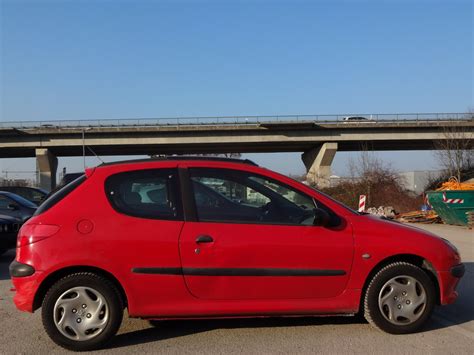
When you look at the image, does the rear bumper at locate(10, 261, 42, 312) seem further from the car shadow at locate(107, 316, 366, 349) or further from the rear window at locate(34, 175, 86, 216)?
the car shadow at locate(107, 316, 366, 349)

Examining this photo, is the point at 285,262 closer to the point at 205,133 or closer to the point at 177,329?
the point at 177,329

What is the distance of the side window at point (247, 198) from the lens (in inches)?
193

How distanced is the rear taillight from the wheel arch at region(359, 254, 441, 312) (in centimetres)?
303

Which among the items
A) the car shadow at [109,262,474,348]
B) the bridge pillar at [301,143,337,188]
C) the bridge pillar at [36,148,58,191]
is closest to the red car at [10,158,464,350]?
the car shadow at [109,262,474,348]

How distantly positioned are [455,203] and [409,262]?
13.3 metres

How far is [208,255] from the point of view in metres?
4.68

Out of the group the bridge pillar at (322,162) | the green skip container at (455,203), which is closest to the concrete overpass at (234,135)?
the bridge pillar at (322,162)

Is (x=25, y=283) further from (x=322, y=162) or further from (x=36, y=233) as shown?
(x=322, y=162)

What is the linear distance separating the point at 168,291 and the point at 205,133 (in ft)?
158

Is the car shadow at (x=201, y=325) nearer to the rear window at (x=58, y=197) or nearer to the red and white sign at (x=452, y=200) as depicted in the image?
the rear window at (x=58, y=197)

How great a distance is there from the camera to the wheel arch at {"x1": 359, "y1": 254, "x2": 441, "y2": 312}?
496 cm

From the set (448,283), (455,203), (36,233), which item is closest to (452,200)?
(455,203)

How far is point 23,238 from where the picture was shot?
15.4 feet

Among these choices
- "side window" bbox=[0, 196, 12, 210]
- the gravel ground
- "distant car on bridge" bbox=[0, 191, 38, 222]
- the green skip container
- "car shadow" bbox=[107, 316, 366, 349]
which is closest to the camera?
the gravel ground
